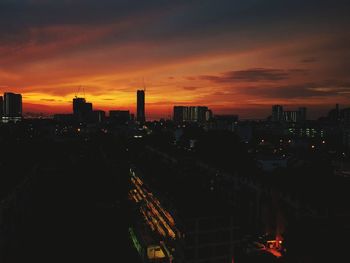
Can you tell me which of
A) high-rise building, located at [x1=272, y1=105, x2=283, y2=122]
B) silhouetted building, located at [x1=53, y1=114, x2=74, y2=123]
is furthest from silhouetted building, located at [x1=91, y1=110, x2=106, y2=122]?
high-rise building, located at [x1=272, y1=105, x2=283, y2=122]

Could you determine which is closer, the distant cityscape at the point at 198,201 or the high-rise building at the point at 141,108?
the distant cityscape at the point at 198,201

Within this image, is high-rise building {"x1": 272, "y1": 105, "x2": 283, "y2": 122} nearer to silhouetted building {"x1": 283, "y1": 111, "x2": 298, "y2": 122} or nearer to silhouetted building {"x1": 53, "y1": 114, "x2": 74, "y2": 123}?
silhouetted building {"x1": 283, "y1": 111, "x2": 298, "y2": 122}

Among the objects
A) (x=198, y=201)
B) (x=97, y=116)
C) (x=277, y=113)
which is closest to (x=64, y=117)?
(x=97, y=116)

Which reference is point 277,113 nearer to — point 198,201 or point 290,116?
point 290,116

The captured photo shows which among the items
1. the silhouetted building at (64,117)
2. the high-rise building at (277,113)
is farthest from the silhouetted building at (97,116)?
the high-rise building at (277,113)

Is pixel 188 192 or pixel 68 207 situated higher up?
pixel 188 192

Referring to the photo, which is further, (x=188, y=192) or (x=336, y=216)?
(x=188, y=192)

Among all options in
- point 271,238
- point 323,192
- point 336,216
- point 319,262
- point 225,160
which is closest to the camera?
point 319,262

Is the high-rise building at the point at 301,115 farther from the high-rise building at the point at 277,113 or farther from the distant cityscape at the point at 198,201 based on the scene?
the distant cityscape at the point at 198,201

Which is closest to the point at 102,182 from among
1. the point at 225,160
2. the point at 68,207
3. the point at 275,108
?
the point at 68,207

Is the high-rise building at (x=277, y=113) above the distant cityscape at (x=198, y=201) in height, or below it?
above

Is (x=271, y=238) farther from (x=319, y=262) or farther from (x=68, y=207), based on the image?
(x=68, y=207)
